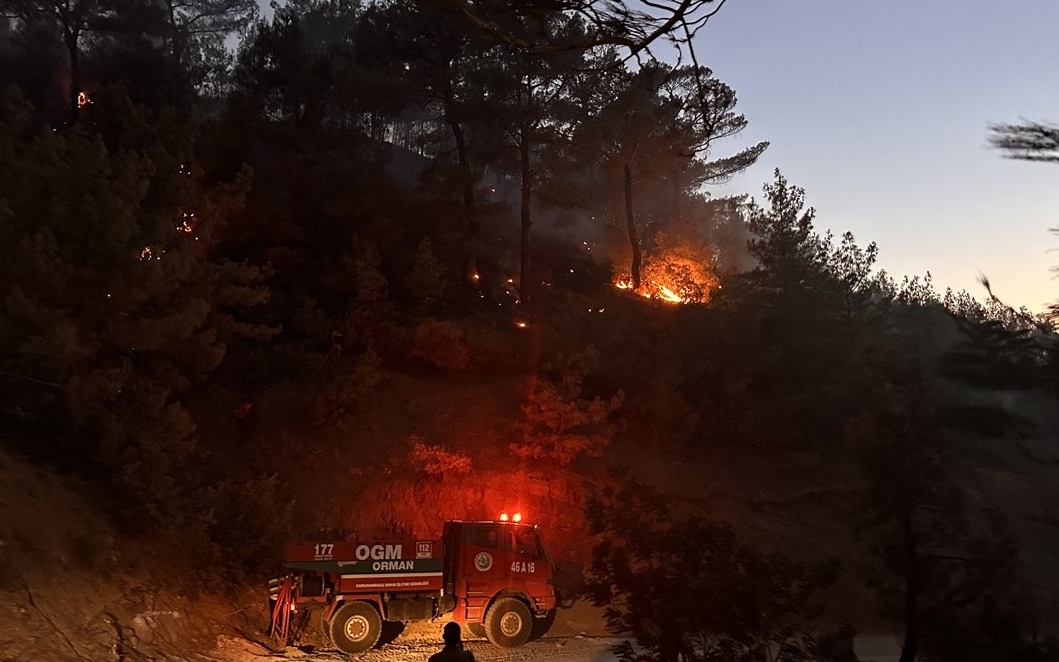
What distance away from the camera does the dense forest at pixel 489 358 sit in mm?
4938

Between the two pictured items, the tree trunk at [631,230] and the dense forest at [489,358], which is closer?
the dense forest at [489,358]

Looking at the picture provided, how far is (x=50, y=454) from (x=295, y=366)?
9625 millimetres

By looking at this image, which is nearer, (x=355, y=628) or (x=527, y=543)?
(x=355, y=628)

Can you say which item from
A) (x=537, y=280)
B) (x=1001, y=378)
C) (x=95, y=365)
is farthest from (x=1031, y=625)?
(x=537, y=280)

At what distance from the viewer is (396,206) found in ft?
105

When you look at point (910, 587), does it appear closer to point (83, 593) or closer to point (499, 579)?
point (499, 579)

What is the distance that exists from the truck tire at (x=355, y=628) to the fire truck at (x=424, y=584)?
0.02m

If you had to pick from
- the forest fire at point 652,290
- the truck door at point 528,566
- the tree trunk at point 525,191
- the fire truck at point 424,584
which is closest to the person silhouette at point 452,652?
the fire truck at point 424,584

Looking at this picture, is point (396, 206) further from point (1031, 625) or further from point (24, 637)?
point (1031, 625)

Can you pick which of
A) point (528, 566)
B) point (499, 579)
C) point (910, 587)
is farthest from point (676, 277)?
point (910, 587)

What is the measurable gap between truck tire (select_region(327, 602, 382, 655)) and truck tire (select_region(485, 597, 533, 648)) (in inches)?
79.9

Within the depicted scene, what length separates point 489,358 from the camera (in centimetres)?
2752

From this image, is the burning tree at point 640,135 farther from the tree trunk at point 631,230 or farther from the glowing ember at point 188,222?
the glowing ember at point 188,222

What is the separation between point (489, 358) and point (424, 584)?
1505 centimetres
